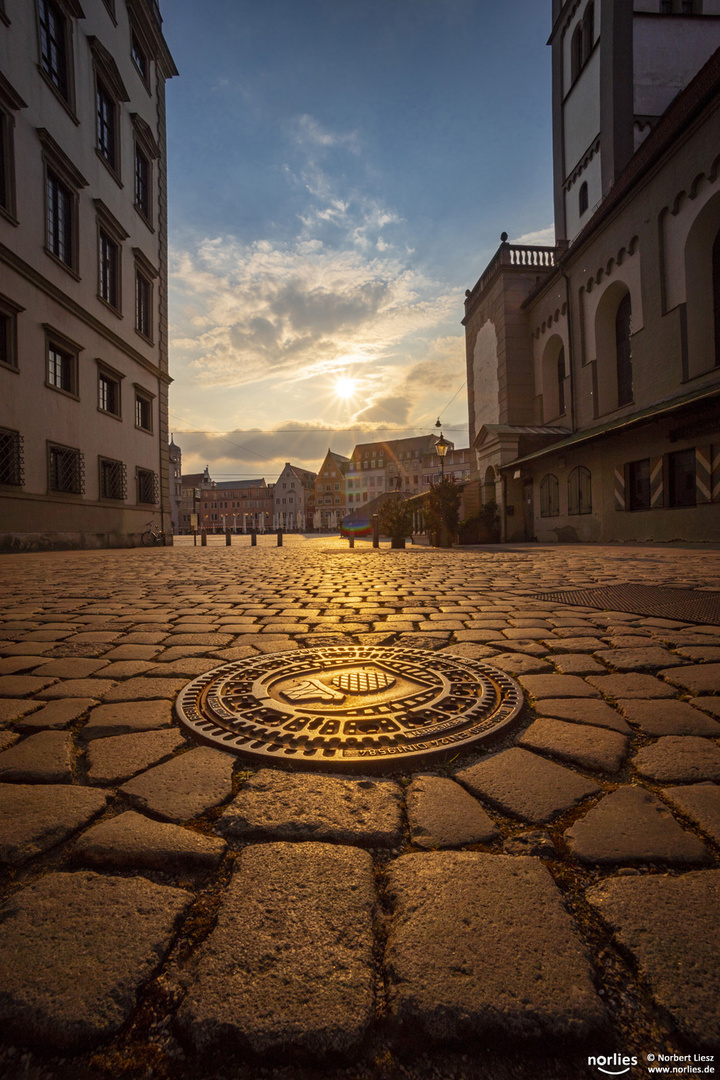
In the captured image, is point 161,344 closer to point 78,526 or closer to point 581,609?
point 78,526

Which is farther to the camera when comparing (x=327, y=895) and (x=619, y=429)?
(x=619, y=429)

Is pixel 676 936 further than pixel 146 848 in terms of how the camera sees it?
No

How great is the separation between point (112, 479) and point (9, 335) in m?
6.11

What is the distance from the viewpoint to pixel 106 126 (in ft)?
62.0

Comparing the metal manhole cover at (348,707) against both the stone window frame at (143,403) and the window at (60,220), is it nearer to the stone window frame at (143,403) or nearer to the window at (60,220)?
the window at (60,220)

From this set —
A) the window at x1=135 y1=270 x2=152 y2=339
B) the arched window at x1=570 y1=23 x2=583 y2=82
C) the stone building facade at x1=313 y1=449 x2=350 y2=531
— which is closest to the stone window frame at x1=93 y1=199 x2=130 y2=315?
the window at x1=135 y1=270 x2=152 y2=339

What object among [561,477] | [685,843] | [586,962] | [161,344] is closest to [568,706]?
[685,843]

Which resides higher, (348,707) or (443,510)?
(443,510)

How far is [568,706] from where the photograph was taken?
2209 mm

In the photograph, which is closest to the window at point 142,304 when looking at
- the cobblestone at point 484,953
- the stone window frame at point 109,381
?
the stone window frame at point 109,381

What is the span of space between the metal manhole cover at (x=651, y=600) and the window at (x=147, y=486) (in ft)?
62.0

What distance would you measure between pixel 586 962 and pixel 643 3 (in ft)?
109

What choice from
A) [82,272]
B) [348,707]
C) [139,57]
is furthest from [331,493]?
[348,707]

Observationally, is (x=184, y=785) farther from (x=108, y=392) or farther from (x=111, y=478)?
(x=108, y=392)
